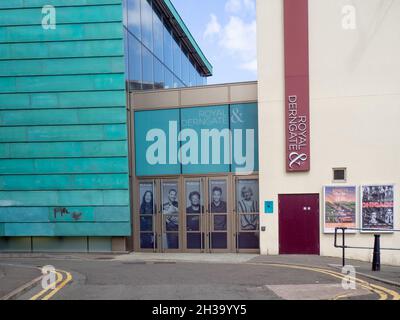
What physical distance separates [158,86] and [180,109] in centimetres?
450

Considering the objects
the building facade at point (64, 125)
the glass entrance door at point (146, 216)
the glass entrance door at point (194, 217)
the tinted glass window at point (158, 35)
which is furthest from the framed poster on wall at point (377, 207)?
the tinted glass window at point (158, 35)

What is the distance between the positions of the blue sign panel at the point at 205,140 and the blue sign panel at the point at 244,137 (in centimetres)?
22

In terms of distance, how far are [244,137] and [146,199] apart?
4.25 m

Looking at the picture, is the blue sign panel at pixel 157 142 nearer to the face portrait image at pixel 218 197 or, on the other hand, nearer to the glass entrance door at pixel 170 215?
the glass entrance door at pixel 170 215

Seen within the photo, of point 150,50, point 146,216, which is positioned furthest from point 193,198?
point 150,50

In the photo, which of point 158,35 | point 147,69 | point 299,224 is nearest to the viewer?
point 299,224

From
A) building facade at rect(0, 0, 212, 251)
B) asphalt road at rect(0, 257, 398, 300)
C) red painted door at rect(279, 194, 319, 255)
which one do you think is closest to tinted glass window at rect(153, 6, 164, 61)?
building facade at rect(0, 0, 212, 251)

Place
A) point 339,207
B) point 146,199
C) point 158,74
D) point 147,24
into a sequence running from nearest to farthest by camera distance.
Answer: point 339,207, point 146,199, point 147,24, point 158,74

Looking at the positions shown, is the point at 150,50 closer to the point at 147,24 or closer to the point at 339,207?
the point at 147,24

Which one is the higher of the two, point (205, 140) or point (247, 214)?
point (205, 140)

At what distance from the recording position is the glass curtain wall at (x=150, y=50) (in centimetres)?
1808

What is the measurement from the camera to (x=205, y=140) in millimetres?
16891

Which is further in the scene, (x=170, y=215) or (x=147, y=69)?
(x=147, y=69)
